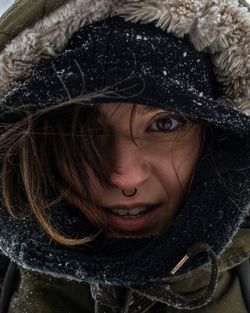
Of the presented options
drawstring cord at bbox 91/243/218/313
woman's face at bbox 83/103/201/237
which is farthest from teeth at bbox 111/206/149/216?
drawstring cord at bbox 91/243/218/313

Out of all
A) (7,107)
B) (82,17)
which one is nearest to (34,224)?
(7,107)

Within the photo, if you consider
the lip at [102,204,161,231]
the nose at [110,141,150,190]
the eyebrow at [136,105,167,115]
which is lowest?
the lip at [102,204,161,231]

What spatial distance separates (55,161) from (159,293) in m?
0.40

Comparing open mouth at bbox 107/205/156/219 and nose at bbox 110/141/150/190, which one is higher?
nose at bbox 110/141/150/190

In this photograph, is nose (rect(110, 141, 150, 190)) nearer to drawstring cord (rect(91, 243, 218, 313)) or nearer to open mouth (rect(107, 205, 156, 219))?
open mouth (rect(107, 205, 156, 219))

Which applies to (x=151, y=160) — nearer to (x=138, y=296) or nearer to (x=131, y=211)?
(x=131, y=211)

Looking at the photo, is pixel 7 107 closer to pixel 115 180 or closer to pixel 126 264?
pixel 115 180

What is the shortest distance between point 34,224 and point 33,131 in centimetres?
23

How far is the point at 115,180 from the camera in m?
1.48

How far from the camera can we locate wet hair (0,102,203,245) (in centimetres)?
146

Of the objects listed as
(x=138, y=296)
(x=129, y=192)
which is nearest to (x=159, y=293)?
(x=138, y=296)

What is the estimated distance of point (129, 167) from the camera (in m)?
1.47

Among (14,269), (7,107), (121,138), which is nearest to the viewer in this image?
(7,107)

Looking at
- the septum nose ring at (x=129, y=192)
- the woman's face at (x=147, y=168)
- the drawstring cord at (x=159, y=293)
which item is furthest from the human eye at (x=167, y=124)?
the drawstring cord at (x=159, y=293)
